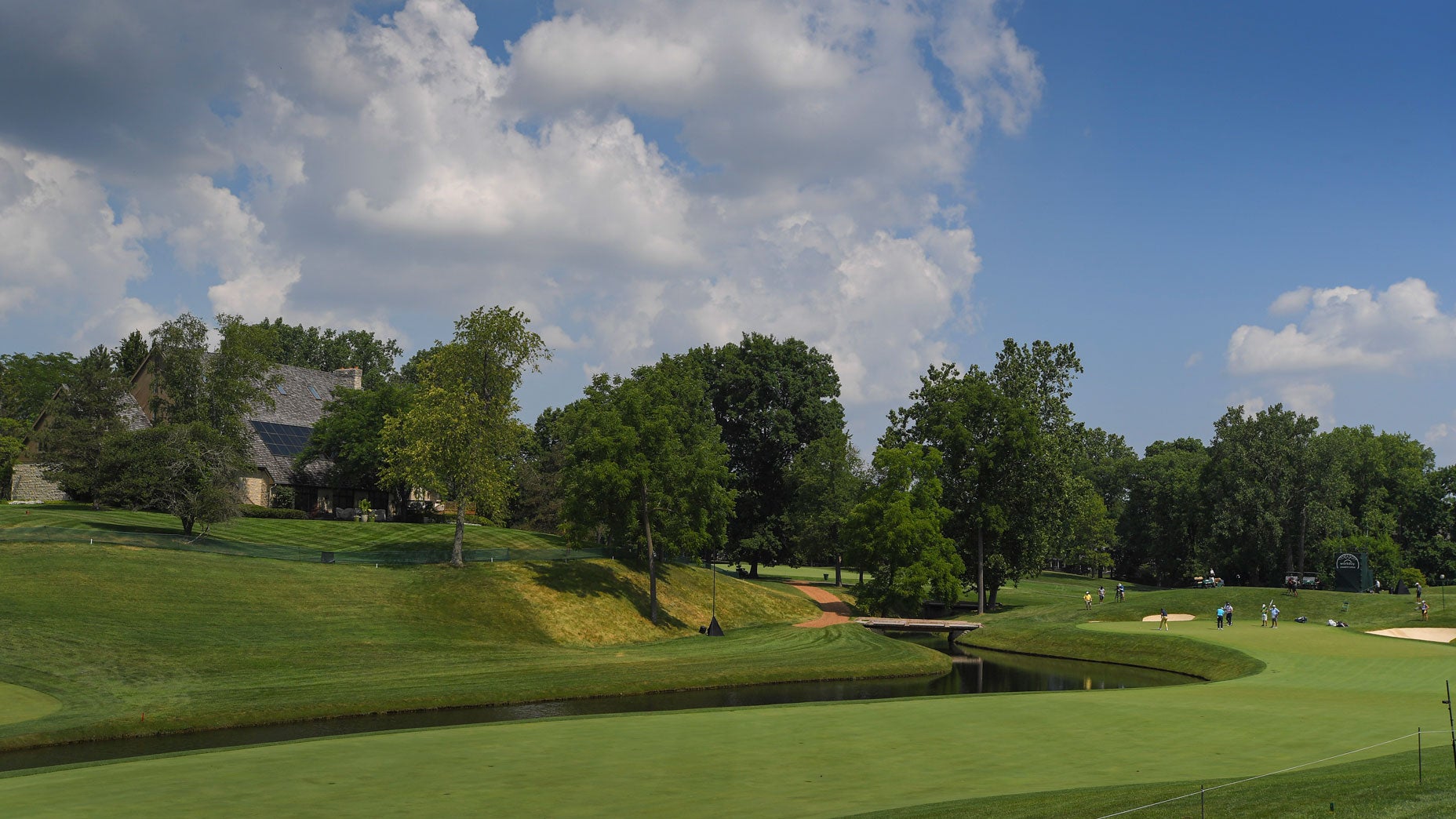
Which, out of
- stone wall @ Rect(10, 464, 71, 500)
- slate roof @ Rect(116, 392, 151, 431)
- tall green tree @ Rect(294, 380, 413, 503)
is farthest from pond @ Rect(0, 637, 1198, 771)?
stone wall @ Rect(10, 464, 71, 500)

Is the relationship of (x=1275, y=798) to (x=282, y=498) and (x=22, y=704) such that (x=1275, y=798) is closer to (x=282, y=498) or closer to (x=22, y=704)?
(x=22, y=704)

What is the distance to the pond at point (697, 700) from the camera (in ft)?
91.0

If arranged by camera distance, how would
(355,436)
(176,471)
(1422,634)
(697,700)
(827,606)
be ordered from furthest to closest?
(827,606)
(355,436)
(176,471)
(1422,634)
(697,700)

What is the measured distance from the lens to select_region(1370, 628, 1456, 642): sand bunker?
2194 inches

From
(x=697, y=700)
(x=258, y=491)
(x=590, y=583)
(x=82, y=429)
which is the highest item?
(x=82, y=429)

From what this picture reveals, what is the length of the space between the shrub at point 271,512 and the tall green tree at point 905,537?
4476 centimetres

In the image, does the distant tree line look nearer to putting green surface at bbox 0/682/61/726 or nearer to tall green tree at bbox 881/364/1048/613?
tall green tree at bbox 881/364/1048/613

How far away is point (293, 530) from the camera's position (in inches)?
2815

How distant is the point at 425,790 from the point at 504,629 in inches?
1366

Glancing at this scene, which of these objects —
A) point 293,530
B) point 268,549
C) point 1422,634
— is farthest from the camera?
point 293,530

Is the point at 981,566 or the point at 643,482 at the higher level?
the point at 643,482

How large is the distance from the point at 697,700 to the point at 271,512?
168 ft

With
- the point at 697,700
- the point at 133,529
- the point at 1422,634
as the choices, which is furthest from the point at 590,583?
the point at 1422,634

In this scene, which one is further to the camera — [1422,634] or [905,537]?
A: [905,537]
